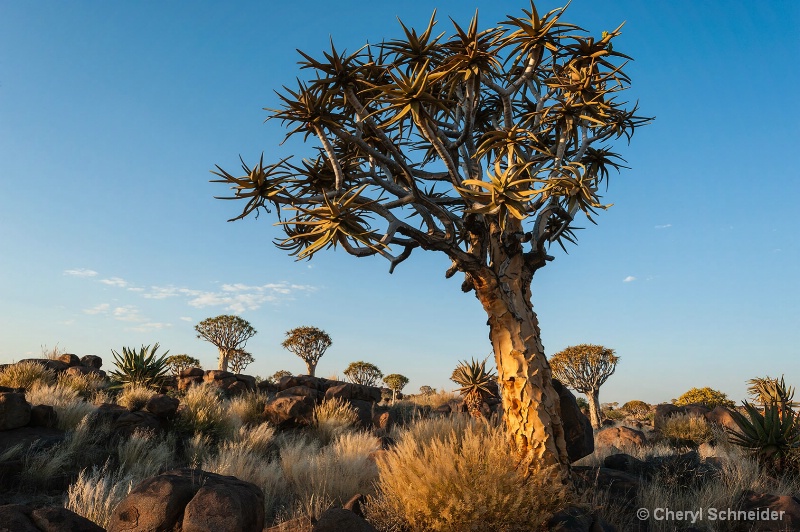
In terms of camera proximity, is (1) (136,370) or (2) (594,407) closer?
(1) (136,370)

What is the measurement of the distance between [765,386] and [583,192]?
12602mm

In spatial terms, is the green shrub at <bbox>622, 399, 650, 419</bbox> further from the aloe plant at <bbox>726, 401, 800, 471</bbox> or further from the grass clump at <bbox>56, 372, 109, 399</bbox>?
the grass clump at <bbox>56, 372, 109, 399</bbox>

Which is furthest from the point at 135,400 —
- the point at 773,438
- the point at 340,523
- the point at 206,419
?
the point at 773,438

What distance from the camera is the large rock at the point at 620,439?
13859mm

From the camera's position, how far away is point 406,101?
6.97m

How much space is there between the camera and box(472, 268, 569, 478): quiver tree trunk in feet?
23.6

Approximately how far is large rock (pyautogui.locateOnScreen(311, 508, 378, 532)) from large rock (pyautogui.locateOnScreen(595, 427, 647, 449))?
36.2ft

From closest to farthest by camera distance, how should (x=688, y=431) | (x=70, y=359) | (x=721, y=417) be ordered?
(x=688, y=431), (x=721, y=417), (x=70, y=359)

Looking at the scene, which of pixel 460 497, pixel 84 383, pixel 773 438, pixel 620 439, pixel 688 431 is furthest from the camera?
pixel 688 431

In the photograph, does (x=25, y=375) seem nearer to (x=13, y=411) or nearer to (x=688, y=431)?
Answer: (x=13, y=411)

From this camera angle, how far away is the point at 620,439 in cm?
1412

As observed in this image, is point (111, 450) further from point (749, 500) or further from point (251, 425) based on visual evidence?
point (749, 500)

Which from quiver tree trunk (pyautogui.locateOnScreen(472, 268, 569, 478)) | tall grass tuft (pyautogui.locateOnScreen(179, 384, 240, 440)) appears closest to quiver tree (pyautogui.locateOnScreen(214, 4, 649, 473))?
quiver tree trunk (pyautogui.locateOnScreen(472, 268, 569, 478))

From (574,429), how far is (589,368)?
1785 cm
